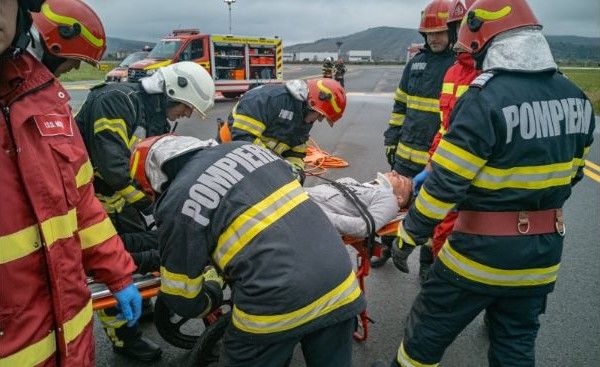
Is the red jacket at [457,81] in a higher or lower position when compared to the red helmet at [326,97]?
higher

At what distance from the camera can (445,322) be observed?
7.09 feet

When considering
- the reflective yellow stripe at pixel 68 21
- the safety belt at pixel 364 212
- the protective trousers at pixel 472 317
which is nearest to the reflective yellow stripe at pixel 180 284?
the protective trousers at pixel 472 317

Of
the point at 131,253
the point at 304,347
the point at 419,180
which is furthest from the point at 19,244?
the point at 419,180

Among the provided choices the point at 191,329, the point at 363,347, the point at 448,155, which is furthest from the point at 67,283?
the point at 363,347

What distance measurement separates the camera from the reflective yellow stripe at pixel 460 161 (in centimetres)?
186

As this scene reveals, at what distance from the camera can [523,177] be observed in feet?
6.17

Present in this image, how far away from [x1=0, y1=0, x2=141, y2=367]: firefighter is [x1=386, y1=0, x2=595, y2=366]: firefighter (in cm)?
145

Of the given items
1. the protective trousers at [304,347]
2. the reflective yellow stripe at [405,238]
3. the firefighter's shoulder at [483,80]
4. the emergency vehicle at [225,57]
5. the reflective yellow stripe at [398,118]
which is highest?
the firefighter's shoulder at [483,80]

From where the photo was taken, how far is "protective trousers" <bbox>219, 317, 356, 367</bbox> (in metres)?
1.76

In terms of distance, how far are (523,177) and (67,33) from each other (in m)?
2.43

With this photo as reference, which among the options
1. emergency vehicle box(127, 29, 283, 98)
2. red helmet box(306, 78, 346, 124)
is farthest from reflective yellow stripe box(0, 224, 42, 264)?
emergency vehicle box(127, 29, 283, 98)

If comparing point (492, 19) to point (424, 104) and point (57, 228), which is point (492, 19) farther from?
point (57, 228)

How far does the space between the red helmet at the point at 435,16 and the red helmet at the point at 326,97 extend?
0.93 meters

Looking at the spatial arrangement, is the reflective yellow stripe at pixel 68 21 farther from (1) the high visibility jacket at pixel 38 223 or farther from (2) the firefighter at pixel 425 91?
(2) the firefighter at pixel 425 91
